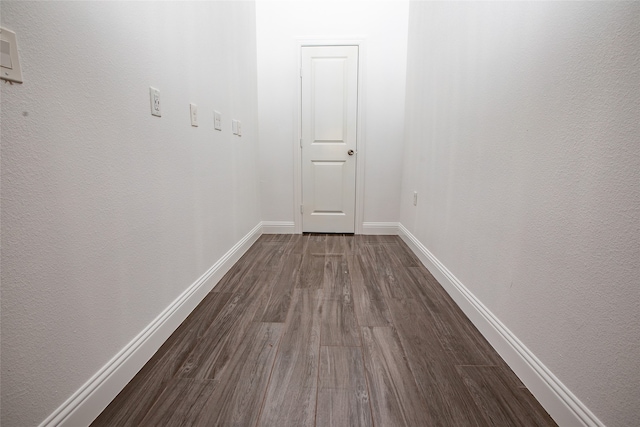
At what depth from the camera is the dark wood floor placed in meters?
0.99

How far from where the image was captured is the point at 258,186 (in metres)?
3.21

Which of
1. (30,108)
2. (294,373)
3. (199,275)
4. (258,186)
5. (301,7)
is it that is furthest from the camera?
(258,186)

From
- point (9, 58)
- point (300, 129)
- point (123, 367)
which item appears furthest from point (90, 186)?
point (300, 129)

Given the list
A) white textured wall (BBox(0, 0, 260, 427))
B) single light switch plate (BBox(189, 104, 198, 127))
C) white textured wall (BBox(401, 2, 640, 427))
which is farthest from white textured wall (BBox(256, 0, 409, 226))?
single light switch plate (BBox(189, 104, 198, 127))

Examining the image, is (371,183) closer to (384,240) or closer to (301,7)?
(384,240)

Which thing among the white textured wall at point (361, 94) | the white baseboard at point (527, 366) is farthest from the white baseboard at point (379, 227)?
the white baseboard at point (527, 366)

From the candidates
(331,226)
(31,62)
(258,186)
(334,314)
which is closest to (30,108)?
(31,62)

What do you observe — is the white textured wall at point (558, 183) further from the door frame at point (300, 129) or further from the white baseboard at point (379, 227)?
the white baseboard at point (379, 227)

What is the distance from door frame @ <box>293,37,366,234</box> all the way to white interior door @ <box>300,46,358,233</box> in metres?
0.03

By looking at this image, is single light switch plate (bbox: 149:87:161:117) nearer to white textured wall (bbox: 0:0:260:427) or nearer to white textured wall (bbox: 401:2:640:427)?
white textured wall (bbox: 0:0:260:427)

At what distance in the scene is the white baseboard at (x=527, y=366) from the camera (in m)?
0.90

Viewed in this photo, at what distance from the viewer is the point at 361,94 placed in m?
3.12

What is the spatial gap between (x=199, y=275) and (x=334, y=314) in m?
0.79

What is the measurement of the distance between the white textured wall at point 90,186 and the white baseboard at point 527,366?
144cm
